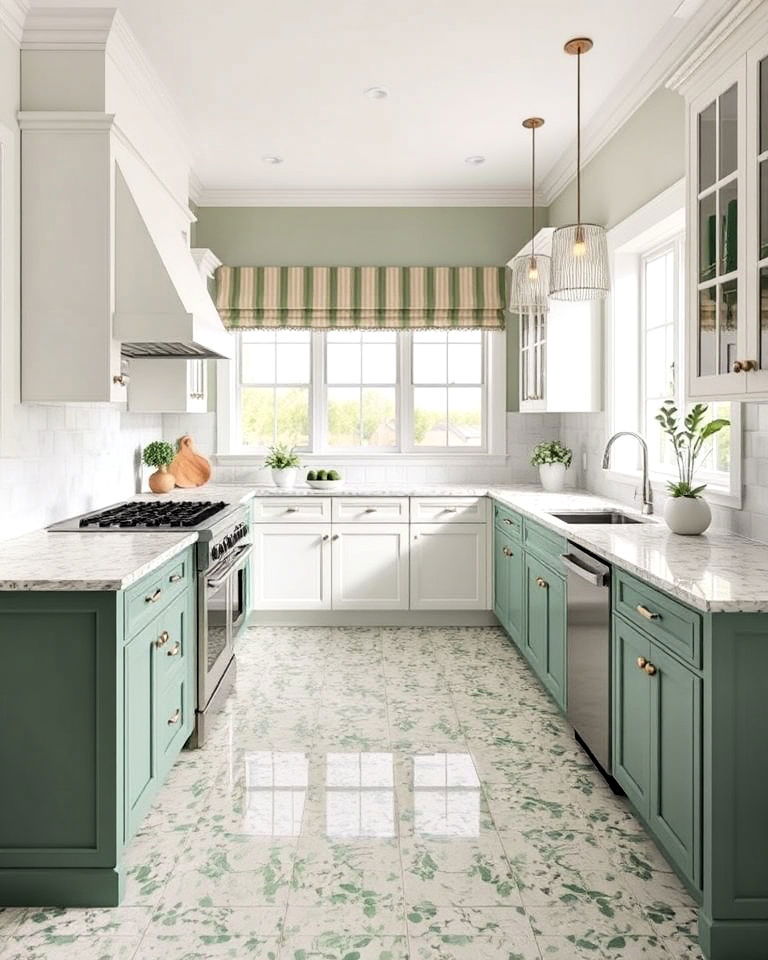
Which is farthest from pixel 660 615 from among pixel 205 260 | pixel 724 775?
pixel 205 260

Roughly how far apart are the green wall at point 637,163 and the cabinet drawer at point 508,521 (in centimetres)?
172

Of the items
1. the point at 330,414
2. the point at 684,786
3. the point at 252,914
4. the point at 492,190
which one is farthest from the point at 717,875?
the point at 492,190

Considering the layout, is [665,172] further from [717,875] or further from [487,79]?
[717,875]

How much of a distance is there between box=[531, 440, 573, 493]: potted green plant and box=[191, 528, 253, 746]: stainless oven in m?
2.13

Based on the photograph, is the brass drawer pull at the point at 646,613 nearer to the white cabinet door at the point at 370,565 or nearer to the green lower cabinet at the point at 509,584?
the green lower cabinet at the point at 509,584

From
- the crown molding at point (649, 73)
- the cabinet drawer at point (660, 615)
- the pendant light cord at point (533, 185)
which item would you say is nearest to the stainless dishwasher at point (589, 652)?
the cabinet drawer at point (660, 615)

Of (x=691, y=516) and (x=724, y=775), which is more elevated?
(x=691, y=516)

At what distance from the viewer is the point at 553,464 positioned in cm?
512

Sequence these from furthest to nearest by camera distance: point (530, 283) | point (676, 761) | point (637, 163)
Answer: point (530, 283), point (637, 163), point (676, 761)

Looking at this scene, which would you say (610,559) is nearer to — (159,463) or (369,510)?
(369,510)

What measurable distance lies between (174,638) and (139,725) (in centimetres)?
51

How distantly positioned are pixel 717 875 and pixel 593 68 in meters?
3.47

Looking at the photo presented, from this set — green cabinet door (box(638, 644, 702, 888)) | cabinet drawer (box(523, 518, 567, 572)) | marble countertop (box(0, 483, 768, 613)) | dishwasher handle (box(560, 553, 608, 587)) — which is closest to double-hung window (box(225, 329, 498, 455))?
cabinet drawer (box(523, 518, 567, 572))

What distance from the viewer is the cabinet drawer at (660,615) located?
2.06m
